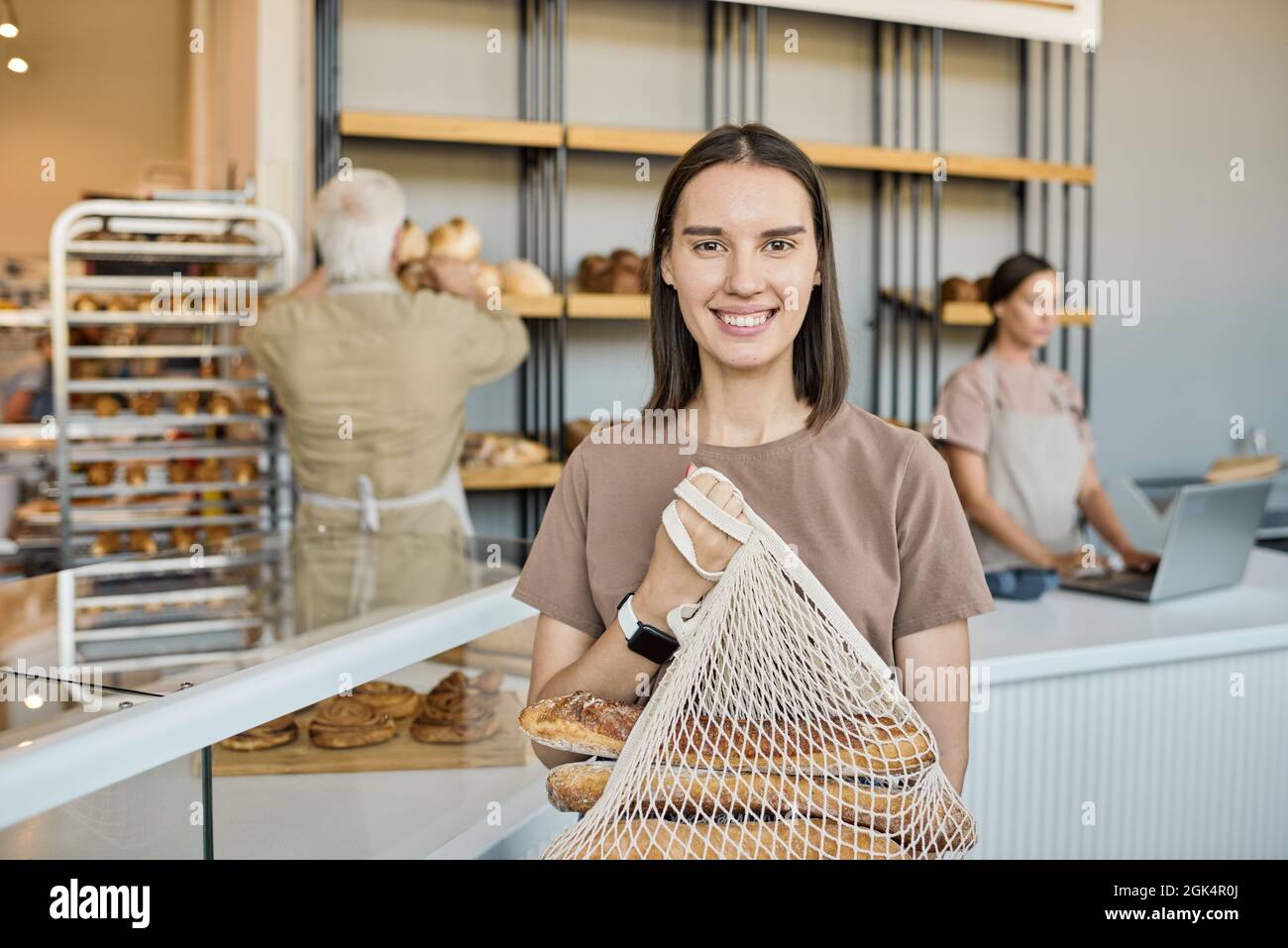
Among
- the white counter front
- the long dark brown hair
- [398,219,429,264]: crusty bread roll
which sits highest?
[398,219,429,264]: crusty bread roll

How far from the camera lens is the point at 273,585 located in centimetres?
166

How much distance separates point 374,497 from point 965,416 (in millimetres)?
1412

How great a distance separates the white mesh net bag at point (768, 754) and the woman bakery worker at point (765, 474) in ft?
0.22

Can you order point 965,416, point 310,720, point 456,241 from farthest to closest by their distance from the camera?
point 456,241
point 965,416
point 310,720

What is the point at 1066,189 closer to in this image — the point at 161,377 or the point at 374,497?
the point at 374,497

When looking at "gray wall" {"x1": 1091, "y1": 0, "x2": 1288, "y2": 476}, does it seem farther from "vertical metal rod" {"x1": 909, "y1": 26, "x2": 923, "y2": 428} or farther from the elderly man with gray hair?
the elderly man with gray hair

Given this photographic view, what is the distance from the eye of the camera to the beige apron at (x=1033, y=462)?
2910mm

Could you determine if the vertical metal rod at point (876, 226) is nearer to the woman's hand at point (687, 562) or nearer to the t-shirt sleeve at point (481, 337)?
the t-shirt sleeve at point (481, 337)

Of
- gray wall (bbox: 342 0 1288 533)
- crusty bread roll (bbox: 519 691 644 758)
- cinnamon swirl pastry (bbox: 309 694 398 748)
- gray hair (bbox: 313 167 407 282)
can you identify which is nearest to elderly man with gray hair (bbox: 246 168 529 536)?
gray hair (bbox: 313 167 407 282)

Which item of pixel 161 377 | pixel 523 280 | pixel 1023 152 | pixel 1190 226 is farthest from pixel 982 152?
pixel 161 377

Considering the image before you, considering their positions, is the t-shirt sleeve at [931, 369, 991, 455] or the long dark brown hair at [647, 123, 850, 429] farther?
the t-shirt sleeve at [931, 369, 991, 455]

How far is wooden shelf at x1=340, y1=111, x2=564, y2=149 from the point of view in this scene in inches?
124

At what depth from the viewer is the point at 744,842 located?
86 centimetres

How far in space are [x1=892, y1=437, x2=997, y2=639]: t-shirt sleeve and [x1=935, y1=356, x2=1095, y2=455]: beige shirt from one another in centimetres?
184
